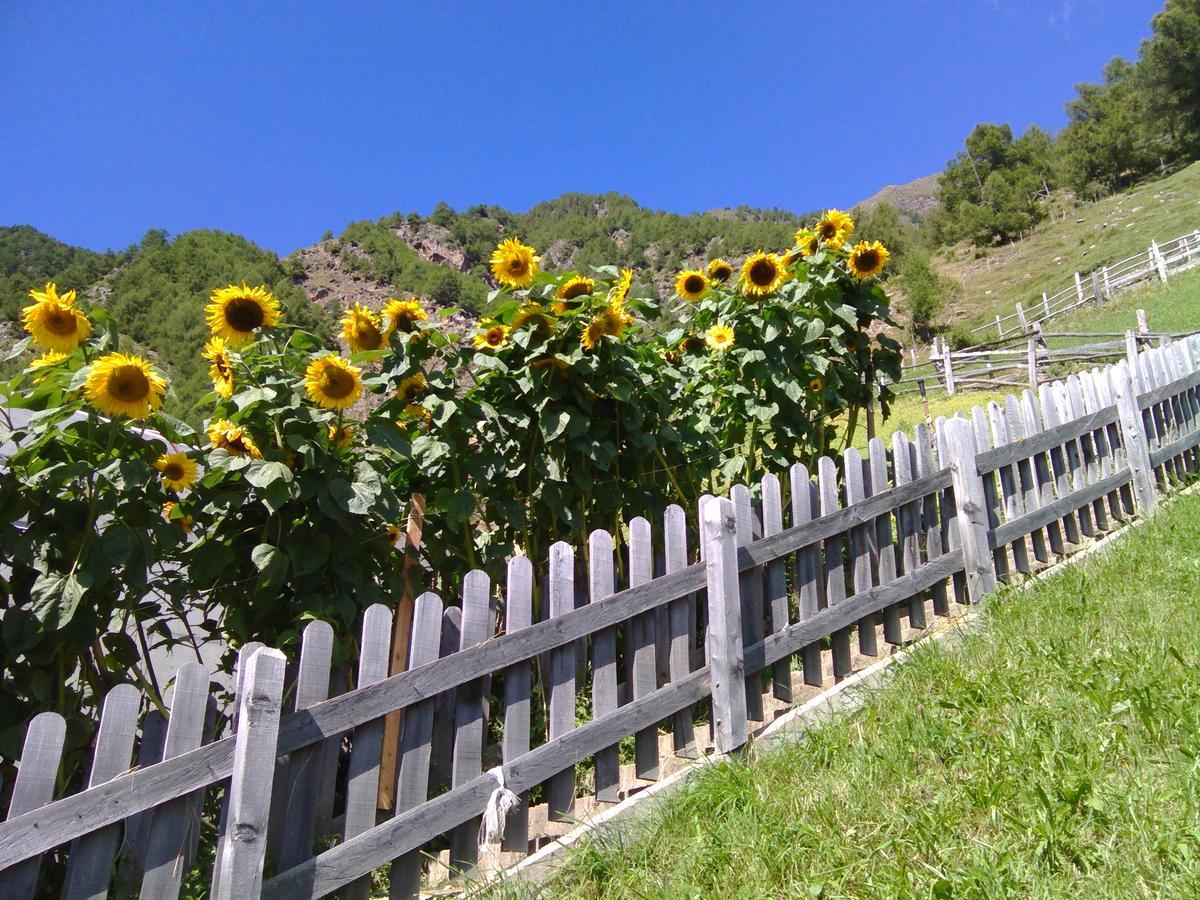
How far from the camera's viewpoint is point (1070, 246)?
167 ft

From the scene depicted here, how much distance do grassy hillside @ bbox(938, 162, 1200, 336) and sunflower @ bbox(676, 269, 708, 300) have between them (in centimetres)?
4190

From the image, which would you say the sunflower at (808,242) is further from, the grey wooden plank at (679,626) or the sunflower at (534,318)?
the grey wooden plank at (679,626)

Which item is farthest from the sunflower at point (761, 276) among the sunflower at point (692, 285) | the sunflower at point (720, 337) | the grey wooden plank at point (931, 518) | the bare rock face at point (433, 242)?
the bare rock face at point (433, 242)

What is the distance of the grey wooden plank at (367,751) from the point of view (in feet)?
7.66

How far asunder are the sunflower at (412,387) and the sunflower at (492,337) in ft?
1.11

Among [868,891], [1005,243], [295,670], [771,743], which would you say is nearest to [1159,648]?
[771,743]

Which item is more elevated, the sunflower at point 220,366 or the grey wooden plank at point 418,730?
the sunflower at point 220,366

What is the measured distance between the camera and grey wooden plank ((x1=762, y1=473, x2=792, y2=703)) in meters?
3.38

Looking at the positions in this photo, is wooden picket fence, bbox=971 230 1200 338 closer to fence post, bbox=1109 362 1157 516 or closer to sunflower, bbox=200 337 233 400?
fence post, bbox=1109 362 1157 516

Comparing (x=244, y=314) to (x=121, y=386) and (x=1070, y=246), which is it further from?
(x=1070, y=246)

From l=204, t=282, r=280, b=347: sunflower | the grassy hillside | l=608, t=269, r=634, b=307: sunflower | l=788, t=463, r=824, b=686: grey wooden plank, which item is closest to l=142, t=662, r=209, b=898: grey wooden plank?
l=204, t=282, r=280, b=347: sunflower

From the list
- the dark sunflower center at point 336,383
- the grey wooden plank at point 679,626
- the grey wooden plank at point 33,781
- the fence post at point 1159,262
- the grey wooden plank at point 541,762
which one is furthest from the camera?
the fence post at point 1159,262

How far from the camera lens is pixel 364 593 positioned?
9.32ft

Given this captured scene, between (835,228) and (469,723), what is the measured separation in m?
3.24
